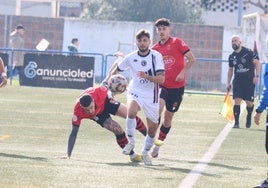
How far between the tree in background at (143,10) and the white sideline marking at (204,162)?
118 ft

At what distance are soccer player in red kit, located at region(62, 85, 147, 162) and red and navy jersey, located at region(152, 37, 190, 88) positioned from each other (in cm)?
122

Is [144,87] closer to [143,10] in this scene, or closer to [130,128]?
[130,128]

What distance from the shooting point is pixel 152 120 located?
15.3 m

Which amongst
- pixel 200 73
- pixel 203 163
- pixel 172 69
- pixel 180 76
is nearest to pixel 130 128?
pixel 203 163

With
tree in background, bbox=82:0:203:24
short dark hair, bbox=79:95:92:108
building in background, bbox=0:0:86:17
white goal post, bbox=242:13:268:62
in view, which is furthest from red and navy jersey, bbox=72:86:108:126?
building in background, bbox=0:0:86:17

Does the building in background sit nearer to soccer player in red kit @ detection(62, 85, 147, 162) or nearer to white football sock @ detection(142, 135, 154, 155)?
soccer player in red kit @ detection(62, 85, 147, 162)

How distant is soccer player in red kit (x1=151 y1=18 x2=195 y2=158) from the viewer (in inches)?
643

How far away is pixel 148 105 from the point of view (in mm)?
15180

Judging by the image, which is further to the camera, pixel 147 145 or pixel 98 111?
pixel 98 111

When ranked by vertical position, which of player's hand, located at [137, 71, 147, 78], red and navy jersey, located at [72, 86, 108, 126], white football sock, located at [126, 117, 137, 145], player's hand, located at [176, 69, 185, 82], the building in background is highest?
the building in background

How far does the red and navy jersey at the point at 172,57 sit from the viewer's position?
1636cm

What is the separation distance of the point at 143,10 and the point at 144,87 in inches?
1730

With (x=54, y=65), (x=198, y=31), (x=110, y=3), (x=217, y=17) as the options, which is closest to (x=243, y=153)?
(x=54, y=65)

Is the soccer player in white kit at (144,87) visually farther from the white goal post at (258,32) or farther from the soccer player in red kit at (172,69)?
the white goal post at (258,32)
